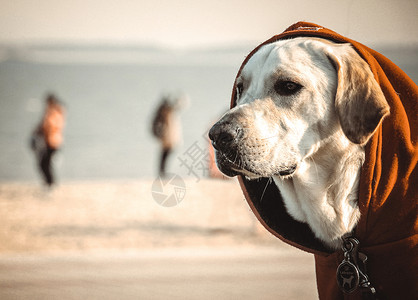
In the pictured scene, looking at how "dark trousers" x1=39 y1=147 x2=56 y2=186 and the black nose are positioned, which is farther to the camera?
"dark trousers" x1=39 y1=147 x2=56 y2=186

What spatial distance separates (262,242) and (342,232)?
17.7 feet

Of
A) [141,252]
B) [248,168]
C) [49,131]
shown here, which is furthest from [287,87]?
[49,131]

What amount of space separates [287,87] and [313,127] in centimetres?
23

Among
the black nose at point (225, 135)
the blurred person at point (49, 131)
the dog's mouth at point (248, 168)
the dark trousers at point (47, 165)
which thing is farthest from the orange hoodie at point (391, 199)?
the dark trousers at point (47, 165)

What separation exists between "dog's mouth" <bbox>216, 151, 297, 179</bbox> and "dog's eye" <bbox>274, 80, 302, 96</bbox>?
347 mm

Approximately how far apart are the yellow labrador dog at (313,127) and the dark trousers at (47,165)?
10207 mm

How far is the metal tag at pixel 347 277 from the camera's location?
85.5 inches

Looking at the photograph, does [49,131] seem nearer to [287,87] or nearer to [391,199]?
[287,87]

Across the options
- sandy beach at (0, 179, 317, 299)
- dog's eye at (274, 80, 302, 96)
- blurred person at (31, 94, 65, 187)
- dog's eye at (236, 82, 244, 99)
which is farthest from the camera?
blurred person at (31, 94, 65, 187)

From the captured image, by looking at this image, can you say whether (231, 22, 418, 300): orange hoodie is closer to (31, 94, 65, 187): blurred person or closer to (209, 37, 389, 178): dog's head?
(209, 37, 389, 178): dog's head

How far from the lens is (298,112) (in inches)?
86.8

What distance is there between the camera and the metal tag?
2172 mm

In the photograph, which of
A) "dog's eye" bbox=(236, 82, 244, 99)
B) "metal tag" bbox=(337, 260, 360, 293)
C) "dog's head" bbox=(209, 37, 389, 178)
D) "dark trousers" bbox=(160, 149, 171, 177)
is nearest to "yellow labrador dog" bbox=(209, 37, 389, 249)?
"dog's head" bbox=(209, 37, 389, 178)

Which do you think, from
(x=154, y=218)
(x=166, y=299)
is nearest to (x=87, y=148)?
(x=154, y=218)
